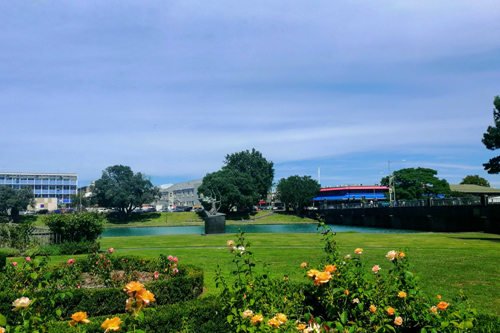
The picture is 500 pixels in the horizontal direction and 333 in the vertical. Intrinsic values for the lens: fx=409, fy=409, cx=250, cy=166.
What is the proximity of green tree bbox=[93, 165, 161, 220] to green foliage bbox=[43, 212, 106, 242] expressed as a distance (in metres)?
68.4

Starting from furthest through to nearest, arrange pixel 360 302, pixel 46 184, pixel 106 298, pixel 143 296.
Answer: pixel 46 184
pixel 106 298
pixel 360 302
pixel 143 296

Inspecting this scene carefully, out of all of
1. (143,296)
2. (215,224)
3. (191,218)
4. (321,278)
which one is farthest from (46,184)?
(143,296)

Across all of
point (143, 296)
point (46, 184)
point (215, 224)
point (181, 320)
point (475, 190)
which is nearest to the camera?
point (143, 296)

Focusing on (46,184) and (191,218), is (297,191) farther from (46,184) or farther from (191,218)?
(46,184)

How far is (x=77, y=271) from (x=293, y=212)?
99.2 metres

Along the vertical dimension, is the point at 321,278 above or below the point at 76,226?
above

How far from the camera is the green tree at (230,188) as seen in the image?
92.4 metres

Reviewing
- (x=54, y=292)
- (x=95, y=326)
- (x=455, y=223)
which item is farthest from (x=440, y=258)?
(x=455, y=223)

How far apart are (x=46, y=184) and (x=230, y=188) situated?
85.7m

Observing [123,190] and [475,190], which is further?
[475,190]

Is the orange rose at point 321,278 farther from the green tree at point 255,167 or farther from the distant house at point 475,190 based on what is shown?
the distant house at point 475,190

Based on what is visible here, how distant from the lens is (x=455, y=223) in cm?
5522

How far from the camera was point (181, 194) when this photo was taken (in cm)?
15925

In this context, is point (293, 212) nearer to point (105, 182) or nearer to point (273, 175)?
point (273, 175)
